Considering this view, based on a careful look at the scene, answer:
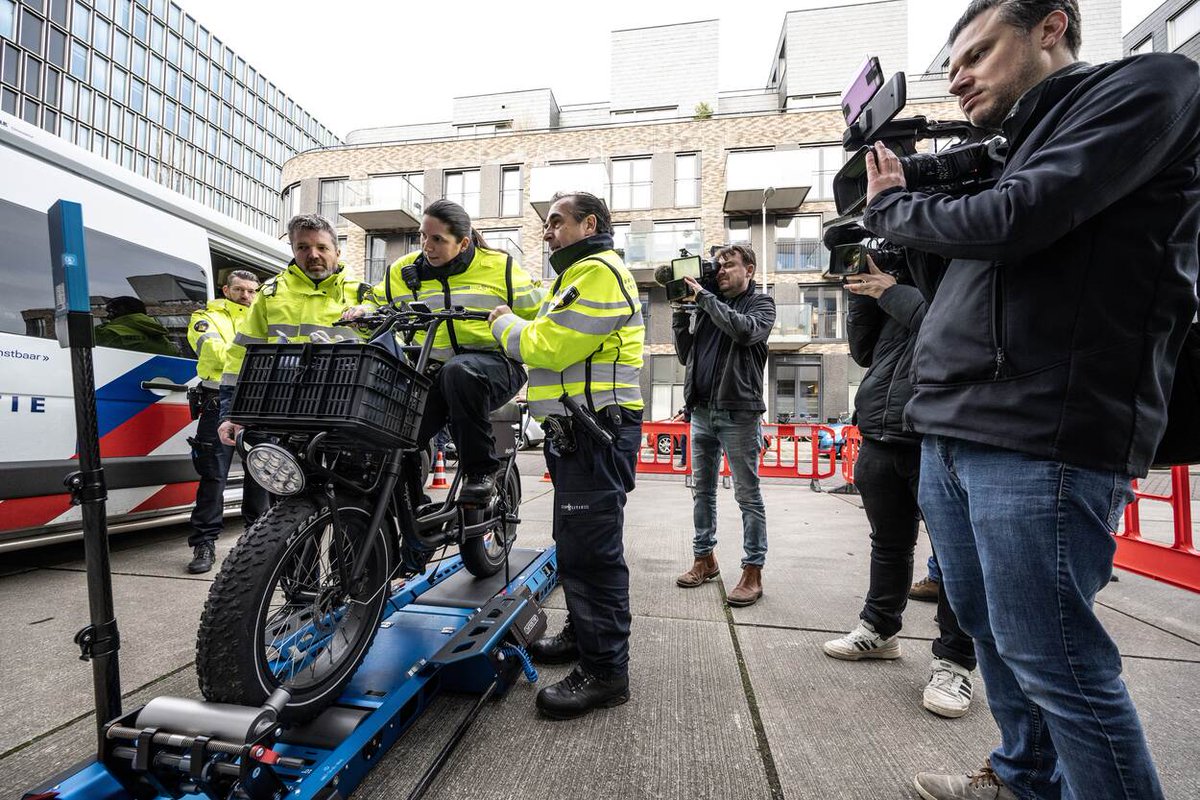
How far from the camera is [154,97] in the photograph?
3716cm

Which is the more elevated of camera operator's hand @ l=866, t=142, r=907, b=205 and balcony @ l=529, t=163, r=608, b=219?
balcony @ l=529, t=163, r=608, b=219

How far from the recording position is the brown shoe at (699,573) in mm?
3500

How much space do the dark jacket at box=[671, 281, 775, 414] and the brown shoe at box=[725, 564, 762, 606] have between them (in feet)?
3.02

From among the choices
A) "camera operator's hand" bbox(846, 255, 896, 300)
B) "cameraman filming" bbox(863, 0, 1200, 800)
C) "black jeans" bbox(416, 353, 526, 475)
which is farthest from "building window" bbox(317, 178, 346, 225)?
"cameraman filming" bbox(863, 0, 1200, 800)

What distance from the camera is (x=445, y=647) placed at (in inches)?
84.1

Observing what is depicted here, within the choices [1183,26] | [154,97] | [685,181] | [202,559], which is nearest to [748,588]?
[202,559]

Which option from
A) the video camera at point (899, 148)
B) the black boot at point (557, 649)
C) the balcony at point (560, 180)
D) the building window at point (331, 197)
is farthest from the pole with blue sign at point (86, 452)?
the building window at point (331, 197)

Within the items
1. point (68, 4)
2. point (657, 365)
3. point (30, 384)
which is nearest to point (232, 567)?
point (30, 384)

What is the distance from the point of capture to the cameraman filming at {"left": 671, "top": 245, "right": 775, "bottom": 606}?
3275 mm

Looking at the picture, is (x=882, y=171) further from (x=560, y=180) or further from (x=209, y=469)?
(x=560, y=180)

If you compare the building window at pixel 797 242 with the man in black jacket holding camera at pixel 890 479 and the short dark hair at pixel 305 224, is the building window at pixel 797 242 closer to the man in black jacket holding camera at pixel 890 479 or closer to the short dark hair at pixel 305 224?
the man in black jacket holding camera at pixel 890 479

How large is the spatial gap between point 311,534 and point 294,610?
27cm

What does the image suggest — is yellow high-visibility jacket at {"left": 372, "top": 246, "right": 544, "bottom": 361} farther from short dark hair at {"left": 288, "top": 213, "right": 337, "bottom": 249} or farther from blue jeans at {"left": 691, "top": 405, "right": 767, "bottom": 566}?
blue jeans at {"left": 691, "top": 405, "right": 767, "bottom": 566}

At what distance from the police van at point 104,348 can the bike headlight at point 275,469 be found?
202 cm
